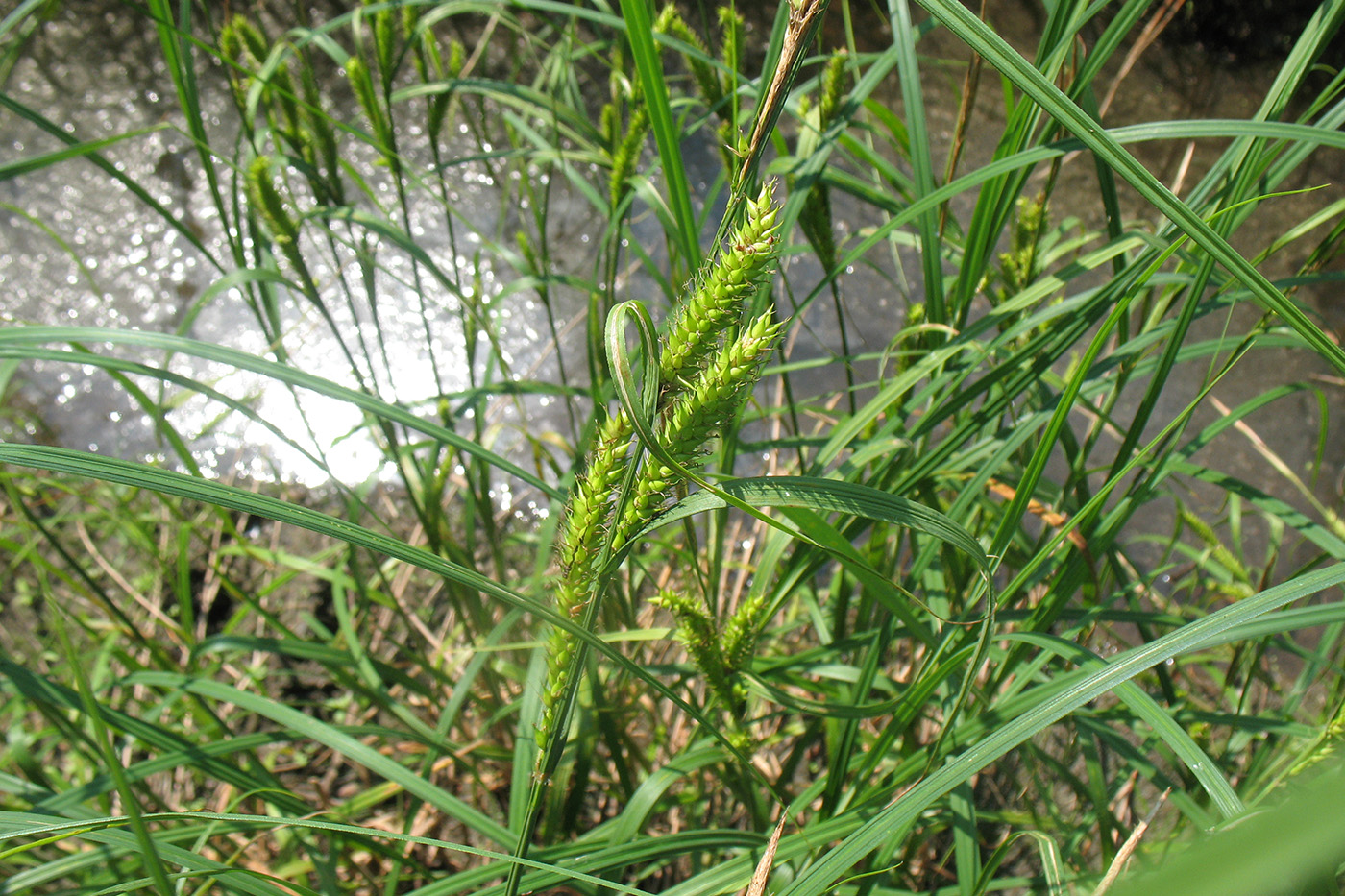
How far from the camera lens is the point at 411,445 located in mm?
1371

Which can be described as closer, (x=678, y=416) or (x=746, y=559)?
(x=678, y=416)

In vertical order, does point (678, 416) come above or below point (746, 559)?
above

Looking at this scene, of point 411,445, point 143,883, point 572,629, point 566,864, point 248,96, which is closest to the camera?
point 572,629

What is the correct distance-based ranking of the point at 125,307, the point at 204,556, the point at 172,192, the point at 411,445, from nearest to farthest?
the point at 411,445 → the point at 204,556 → the point at 125,307 → the point at 172,192

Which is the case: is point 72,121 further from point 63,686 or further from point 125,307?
point 63,686

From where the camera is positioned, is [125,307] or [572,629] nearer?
[572,629]

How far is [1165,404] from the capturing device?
2.84 meters

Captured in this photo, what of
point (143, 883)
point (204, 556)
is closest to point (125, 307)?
point (204, 556)

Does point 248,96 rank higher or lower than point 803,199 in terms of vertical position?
higher

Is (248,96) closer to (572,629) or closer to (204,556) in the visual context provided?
(572,629)

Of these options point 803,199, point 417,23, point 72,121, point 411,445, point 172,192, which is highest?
point 72,121

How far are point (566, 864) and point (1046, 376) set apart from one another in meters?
1.05

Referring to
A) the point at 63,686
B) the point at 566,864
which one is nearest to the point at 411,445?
the point at 63,686

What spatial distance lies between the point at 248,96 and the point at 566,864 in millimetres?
1298
